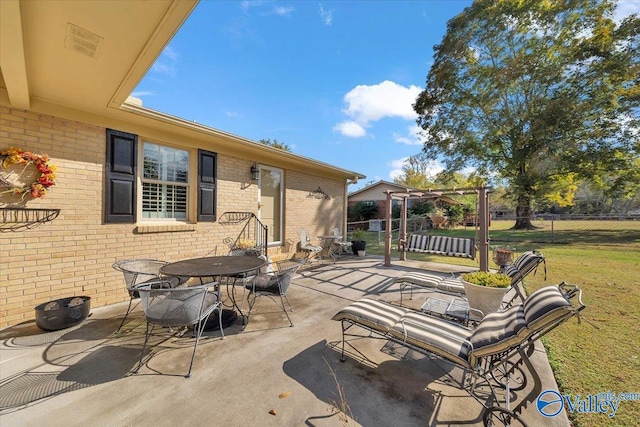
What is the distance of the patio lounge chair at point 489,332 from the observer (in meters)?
1.78

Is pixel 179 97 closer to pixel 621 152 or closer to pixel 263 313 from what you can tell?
pixel 263 313

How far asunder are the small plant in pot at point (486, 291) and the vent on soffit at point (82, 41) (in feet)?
15.4

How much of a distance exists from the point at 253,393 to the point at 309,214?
6.32m

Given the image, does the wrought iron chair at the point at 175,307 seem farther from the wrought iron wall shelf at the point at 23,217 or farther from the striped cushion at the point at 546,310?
the striped cushion at the point at 546,310

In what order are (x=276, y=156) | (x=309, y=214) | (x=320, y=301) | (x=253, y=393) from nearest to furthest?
(x=253, y=393)
(x=320, y=301)
(x=276, y=156)
(x=309, y=214)

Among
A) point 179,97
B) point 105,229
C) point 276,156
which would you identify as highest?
point 179,97

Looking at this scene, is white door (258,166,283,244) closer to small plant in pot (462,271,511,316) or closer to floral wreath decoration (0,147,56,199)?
floral wreath decoration (0,147,56,199)

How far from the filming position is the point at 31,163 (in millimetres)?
3400

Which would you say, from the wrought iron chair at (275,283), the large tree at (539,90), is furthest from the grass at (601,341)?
the large tree at (539,90)

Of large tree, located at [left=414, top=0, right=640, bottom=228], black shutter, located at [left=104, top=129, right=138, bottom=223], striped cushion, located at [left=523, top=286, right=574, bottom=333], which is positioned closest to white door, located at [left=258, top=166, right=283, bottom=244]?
black shutter, located at [left=104, top=129, right=138, bottom=223]

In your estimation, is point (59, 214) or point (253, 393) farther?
point (59, 214)

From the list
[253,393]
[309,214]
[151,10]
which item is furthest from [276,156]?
[253,393]

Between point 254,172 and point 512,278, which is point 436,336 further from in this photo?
point 254,172

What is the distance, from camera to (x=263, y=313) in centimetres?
389
